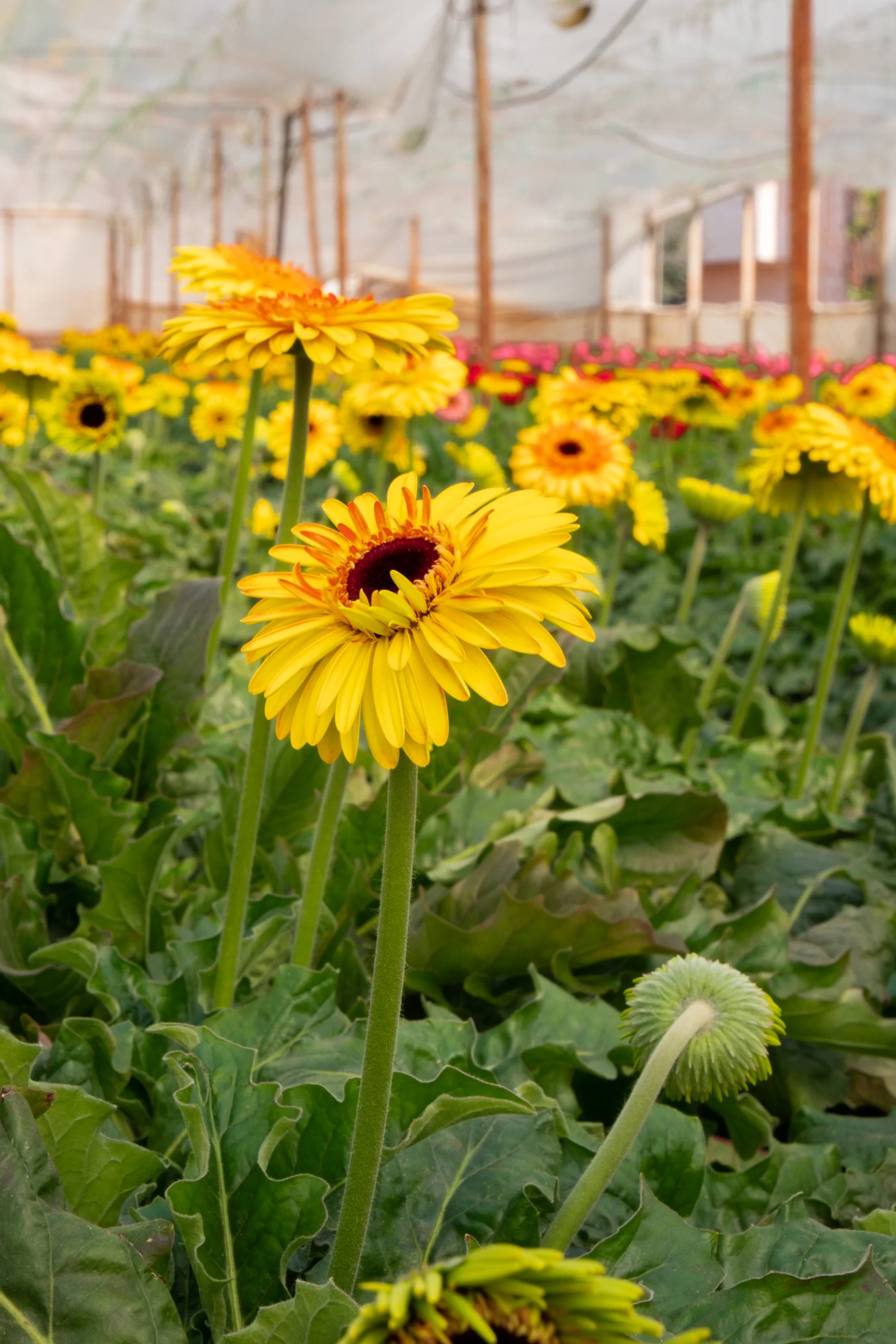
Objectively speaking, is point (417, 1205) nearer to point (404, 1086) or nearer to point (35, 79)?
point (404, 1086)

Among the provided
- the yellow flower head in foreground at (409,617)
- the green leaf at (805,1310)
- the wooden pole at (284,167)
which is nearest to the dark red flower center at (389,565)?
the yellow flower head in foreground at (409,617)

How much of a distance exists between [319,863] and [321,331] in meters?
0.49

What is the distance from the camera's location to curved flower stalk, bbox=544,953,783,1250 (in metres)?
0.74

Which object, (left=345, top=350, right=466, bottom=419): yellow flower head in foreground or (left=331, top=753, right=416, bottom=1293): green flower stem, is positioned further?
(left=345, top=350, right=466, bottom=419): yellow flower head in foreground

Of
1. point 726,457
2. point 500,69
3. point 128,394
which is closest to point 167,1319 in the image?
point 128,394

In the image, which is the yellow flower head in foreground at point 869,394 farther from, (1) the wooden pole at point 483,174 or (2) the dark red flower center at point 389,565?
(1) the wooden pole at point 483,174

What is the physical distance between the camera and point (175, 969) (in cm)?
142

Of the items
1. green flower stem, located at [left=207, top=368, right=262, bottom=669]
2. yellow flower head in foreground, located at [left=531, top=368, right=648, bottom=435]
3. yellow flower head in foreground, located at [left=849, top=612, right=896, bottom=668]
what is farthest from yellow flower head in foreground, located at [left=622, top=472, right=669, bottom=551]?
green flower stem, located at [left=207, top=368, right=262, bottom=669]

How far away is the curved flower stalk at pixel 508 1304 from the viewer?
1.46ft

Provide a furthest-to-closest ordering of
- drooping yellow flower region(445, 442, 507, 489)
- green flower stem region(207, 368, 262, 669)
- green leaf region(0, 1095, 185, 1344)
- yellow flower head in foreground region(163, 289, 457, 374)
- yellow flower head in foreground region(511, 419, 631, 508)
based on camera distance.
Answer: drooping yellow flower region(445, 442, 507, 489)
yellow flower head in foreground region(511, 419, 631, 508)
green flower stem region(207, 368, 262, 669)
yellow flower head in foreground region(163, 289, 457, 374)
green leaf region(0, 1095, 185, 1344)

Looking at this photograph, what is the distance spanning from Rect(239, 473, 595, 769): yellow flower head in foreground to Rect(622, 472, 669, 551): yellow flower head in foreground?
158 cm

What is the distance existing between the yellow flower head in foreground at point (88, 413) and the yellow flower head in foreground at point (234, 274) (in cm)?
124

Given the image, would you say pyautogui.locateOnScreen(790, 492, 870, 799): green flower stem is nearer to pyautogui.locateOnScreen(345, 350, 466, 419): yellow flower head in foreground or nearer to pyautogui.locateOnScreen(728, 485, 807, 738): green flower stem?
pyautogui.locateOnScreen(728, 485, 807, 738): green flower stem

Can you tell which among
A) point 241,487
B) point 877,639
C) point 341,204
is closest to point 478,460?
point 877,639
